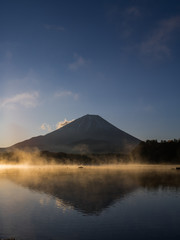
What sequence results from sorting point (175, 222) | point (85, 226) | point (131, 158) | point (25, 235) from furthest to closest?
1. point (131, 158)
2. point (175, 222)
3. point (85, 226)
4. point (25, 235)

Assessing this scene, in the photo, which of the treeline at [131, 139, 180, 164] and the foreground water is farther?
the treeline at [131, 139, 180, 164]

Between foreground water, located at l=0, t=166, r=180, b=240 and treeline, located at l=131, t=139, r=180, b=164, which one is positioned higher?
treeline, located at l=131, t=139, r=180, b=164

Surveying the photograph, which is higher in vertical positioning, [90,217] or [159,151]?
[159,151]

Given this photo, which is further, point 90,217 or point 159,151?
point 159,151

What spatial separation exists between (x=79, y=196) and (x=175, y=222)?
1481cm

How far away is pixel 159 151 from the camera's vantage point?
150875 millimetres

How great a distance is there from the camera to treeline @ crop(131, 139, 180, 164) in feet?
478

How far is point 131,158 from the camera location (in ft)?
570

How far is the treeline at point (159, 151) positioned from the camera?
14562 centimetres

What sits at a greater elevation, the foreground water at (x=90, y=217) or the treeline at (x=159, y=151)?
the treeline at (x=159, y=151)

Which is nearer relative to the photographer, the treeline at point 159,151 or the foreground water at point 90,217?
the foreground water at point 90,217

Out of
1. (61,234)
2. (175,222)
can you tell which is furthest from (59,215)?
(175,222)

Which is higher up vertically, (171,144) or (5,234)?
(171,144)

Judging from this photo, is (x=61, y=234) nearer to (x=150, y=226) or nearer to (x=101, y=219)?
(x=101, y=219)
